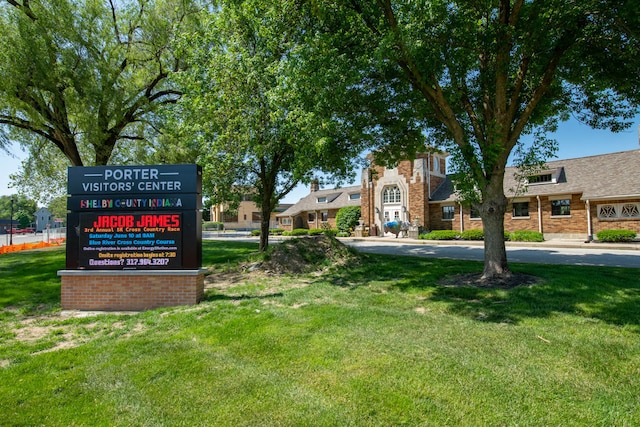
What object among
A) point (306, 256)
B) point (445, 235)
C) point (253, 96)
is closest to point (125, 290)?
point (306, 256)

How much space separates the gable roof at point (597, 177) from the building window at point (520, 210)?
1.11 metres

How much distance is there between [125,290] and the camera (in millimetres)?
7691

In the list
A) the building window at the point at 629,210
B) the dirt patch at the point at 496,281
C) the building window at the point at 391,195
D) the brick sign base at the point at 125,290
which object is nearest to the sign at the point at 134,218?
the brick sign base at the point at 125,290

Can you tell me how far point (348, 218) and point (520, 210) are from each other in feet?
56.3

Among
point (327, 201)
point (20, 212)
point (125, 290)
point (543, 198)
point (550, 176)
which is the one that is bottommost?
point (125, 290)

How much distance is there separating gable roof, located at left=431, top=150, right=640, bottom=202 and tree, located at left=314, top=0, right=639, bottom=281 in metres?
15.1

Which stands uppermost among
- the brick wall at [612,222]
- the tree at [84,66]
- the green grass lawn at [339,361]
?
the tree at [84,66]

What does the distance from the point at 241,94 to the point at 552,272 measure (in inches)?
418

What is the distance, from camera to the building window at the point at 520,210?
92.2 feet

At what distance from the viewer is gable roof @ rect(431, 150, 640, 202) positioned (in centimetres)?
2375

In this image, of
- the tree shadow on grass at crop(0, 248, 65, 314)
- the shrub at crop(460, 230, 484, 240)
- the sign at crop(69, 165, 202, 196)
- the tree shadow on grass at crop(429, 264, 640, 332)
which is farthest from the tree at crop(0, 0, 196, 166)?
the shrub at crop(460, 230, 484, 240)

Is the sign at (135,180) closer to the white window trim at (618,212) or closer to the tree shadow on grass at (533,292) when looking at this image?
the tree shadow on grass at (533,292)

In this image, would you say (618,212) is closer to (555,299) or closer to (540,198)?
(540,198)

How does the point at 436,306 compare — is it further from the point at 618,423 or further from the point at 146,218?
the point at 146,218
